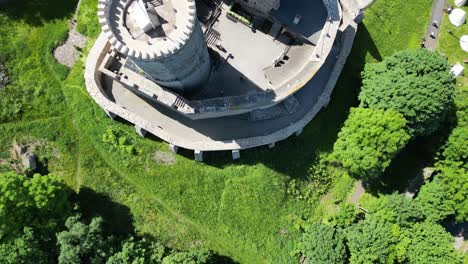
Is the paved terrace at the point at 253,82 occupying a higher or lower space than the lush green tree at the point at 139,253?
higher

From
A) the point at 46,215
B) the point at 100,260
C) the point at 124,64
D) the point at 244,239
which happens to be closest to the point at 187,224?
the point at 244,239

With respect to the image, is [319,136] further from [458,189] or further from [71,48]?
[71,48]

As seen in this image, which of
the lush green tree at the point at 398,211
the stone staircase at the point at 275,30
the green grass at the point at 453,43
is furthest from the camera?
the green grass at the point at 453,43

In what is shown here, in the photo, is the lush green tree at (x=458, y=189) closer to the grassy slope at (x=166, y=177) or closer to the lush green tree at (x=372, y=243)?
the lush green tree at (x=372, y=243)

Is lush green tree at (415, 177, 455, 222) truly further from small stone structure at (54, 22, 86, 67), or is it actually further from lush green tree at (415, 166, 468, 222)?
small stone structure at (54, 22, 86, 67)

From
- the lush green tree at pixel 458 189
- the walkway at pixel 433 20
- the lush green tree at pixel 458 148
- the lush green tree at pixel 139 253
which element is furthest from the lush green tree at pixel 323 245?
the walkway at pixel 433 20

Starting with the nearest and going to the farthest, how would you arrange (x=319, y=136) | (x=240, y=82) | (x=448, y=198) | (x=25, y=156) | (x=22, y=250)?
(x=22, y=250)
(x=25, y=156)
(x=240, y=82)
(x=448, y=198)
(x=319, y=136)

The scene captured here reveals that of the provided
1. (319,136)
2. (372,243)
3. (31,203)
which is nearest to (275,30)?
(319,136)
